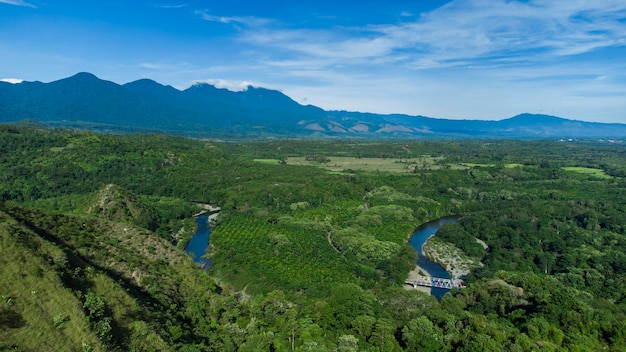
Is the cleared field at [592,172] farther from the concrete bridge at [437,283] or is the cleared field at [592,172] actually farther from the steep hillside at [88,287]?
the steep hillside at [88,287]

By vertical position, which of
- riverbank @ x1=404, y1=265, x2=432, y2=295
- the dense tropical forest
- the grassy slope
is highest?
the grassy slope

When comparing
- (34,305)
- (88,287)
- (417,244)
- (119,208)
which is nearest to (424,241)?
(417,244)

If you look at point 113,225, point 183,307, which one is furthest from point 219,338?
point 113,225

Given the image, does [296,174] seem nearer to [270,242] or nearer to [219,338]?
[270,242]

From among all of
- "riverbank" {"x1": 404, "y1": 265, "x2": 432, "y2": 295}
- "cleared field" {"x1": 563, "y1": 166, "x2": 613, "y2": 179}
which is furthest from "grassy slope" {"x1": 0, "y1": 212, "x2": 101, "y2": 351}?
"cleared field" {"x1": 563, "y1": 166, "x2": 613, "y2": 179}

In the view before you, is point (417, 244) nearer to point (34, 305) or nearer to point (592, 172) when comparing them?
point (34, 305)

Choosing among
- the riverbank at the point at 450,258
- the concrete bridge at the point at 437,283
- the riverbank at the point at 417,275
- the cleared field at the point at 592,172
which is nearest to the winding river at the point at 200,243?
the riverbank at the point at 417,275

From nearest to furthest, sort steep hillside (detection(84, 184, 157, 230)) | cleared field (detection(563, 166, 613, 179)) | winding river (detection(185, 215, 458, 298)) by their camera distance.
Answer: winding river (detection(185, 215, 458, 298)) → steep hillside (detection(84, 184, 157, 230)) → cleared field (detection(563, 166, 613, 179))

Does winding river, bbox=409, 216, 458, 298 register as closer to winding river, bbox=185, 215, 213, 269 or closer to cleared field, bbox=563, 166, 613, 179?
winding river, bbox=185, 215, 213, 269
